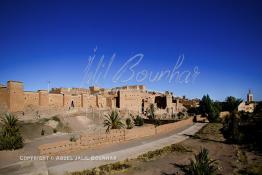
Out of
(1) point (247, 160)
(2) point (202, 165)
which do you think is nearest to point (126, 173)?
(2) point (202, 165)

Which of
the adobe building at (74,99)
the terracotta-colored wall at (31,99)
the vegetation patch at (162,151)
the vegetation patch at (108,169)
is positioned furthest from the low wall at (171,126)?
the terracotta-colored wall at (31,99)

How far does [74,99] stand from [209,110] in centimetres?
2928

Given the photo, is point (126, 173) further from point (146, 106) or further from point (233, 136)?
point (146, 106)

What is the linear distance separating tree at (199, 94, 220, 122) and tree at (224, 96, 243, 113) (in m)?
9.51

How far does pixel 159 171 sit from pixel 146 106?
167 feet

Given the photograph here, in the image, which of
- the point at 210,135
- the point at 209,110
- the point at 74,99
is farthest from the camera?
the point at 209,110

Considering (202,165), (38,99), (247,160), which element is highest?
(38,99)

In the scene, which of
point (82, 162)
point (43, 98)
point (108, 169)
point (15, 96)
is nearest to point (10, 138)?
point (82, 162)

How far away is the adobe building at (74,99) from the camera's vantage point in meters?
31.7

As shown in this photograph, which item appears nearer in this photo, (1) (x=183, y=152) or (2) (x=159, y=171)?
(2) (x=159, y=171)

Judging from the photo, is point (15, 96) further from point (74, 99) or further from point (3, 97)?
point (74, 99)

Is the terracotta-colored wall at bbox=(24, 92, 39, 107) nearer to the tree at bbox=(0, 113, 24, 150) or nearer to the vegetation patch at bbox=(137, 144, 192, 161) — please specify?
the tree at bbox=(0, 113, 24, 150)

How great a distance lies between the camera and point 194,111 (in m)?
68.3

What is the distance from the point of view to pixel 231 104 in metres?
57.3
